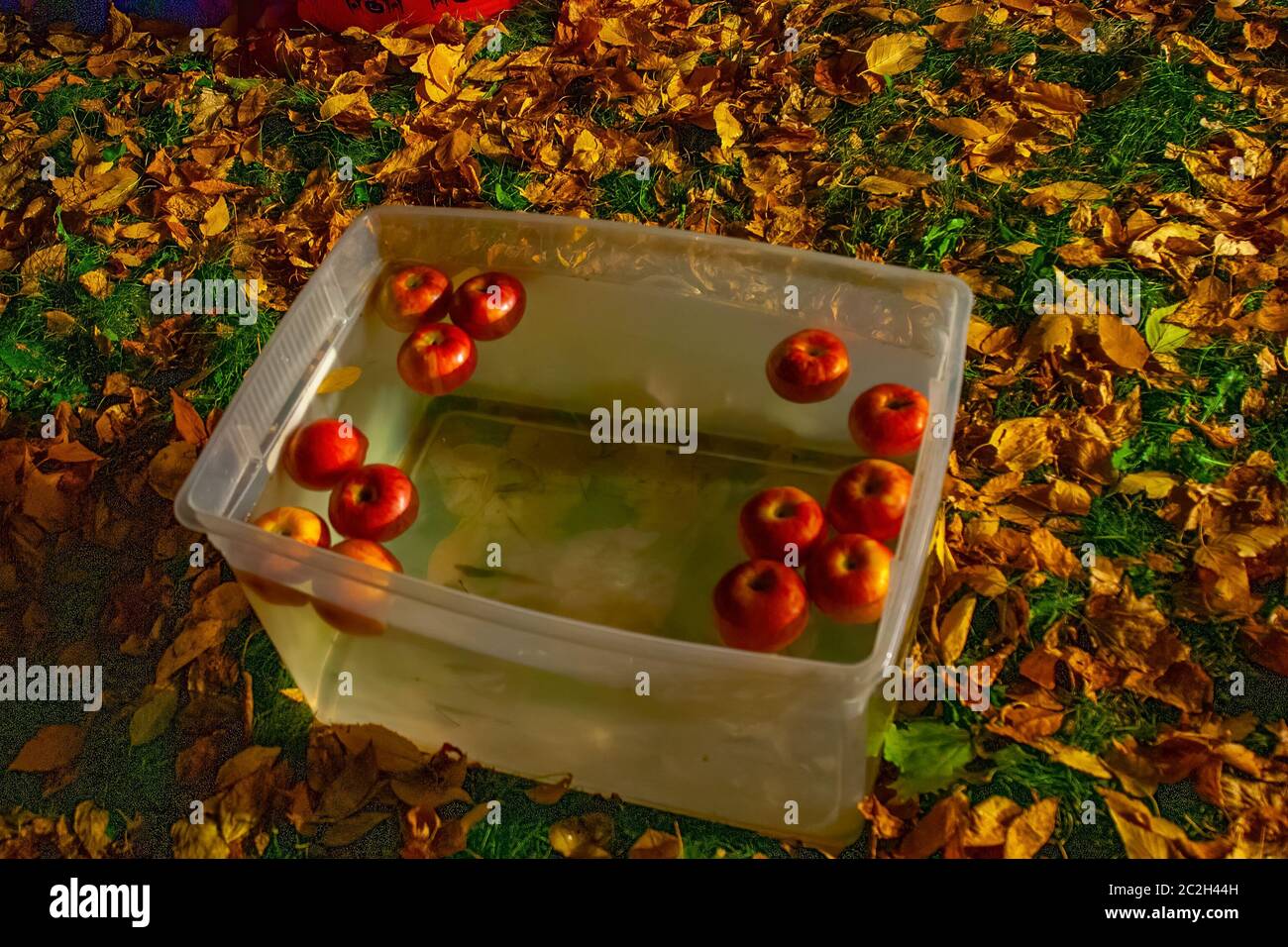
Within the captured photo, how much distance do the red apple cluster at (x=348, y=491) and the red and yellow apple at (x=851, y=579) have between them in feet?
2.09

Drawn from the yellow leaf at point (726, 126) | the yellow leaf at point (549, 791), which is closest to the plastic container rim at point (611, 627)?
the yellow leaf at point (549, 791)

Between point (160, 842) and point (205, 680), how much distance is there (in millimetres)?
272

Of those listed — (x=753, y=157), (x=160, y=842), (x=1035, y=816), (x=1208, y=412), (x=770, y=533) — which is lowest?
(x=160, y=842)

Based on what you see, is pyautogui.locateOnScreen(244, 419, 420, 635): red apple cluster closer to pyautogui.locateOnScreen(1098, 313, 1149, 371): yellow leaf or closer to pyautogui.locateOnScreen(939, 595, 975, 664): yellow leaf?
pyautogui.locateOnScreen(939, 595, 975, 664): yellow leaf

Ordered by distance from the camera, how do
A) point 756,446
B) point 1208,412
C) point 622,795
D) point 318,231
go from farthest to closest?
point 318,231 < point 1208,412 < point 756,446 < point 622,795

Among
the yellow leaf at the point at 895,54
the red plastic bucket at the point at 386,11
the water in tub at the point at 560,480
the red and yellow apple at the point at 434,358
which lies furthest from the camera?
the red plastic bucket at the point at 386,11

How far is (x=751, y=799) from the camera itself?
1618 millimetres

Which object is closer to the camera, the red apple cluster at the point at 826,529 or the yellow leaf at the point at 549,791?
the red apple cluster at the point at 826,529

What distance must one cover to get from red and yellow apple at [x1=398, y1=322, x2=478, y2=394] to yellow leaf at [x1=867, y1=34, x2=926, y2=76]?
141 centimetres

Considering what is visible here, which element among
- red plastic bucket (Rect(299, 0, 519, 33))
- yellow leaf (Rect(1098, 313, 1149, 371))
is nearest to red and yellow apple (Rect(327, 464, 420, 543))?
yellow leaf (Rect(1098, 313, 1149, 371))

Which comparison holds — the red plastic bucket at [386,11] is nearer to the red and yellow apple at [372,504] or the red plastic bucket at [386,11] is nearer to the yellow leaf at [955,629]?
the red and yellow apple at [372,504]

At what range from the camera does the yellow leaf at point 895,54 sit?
8.82 feet

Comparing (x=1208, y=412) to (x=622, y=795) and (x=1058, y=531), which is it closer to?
(x=1058, y=531)

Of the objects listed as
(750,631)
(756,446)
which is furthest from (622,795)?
(756,446)
